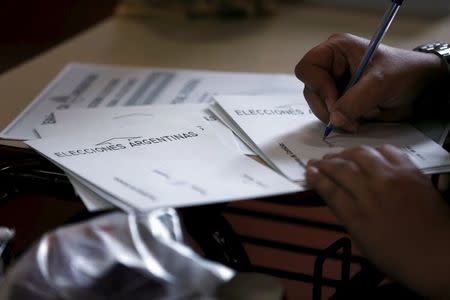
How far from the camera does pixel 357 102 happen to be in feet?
2.51

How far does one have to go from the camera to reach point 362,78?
784mm

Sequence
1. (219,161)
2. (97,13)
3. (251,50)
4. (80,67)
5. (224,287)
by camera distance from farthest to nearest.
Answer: (97,13)
(251,50)
(80,67)
(219,161)
(224,287)

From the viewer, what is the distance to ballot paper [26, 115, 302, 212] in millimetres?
611

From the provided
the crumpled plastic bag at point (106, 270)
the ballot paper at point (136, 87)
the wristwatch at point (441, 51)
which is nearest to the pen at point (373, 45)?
the wristwatch at point (441, 51)

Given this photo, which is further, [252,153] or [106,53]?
[106,53]

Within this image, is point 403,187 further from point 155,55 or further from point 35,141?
point 155,55

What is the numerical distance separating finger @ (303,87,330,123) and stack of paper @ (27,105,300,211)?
124 millimetres

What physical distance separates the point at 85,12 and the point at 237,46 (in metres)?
0.39

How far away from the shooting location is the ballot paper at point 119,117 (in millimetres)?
809

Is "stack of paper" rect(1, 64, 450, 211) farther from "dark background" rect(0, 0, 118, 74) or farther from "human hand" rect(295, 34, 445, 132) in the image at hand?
"dark background" rect(0, 0, 118, 74)

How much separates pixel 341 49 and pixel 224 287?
0.43 m


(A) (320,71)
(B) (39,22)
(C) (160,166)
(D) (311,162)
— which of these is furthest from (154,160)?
(B) (39,22)

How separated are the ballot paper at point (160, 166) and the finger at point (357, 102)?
137mm

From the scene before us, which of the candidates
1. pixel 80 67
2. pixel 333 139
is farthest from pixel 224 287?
pixel 80 67
